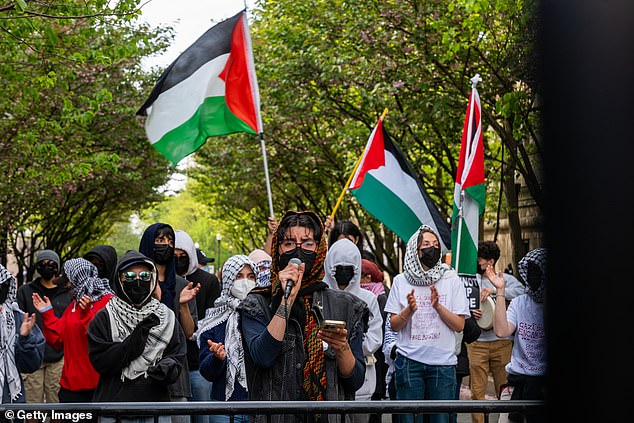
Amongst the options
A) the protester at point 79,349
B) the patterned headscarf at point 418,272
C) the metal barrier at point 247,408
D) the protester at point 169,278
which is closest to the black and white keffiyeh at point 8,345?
the protester at point 79,349

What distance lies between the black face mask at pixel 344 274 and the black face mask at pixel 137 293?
2.26 meters

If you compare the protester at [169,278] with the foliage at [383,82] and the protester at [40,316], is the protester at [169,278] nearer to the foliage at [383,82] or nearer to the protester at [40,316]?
the protester at [40,316]

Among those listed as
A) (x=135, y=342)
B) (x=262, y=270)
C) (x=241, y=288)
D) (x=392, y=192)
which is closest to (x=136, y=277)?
(x=135, y=342)

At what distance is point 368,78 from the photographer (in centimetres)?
1884

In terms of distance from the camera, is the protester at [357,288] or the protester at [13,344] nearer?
the protester at [13,344]

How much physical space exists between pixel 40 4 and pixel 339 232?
4.84 meters

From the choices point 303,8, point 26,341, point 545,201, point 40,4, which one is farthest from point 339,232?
point 303,8

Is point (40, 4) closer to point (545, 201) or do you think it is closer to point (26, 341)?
point (26, 341)

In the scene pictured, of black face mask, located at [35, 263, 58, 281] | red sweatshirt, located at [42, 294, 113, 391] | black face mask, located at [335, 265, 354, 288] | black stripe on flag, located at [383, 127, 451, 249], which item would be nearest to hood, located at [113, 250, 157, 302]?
red sweatshirt, located at [42, 294, 113, 391]

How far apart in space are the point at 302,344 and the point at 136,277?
177 centimetres

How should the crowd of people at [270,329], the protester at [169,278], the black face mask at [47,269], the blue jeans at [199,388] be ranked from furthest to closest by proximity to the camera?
the black face mask at [47,269]
the blue jeans at [199,388]
the protester at [169,278]
the crowd of people at [270,329]

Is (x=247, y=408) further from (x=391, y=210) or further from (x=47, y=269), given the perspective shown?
(x=391, y=210)

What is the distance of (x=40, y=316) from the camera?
9.38 m

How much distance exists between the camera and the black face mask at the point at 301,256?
4871mm
